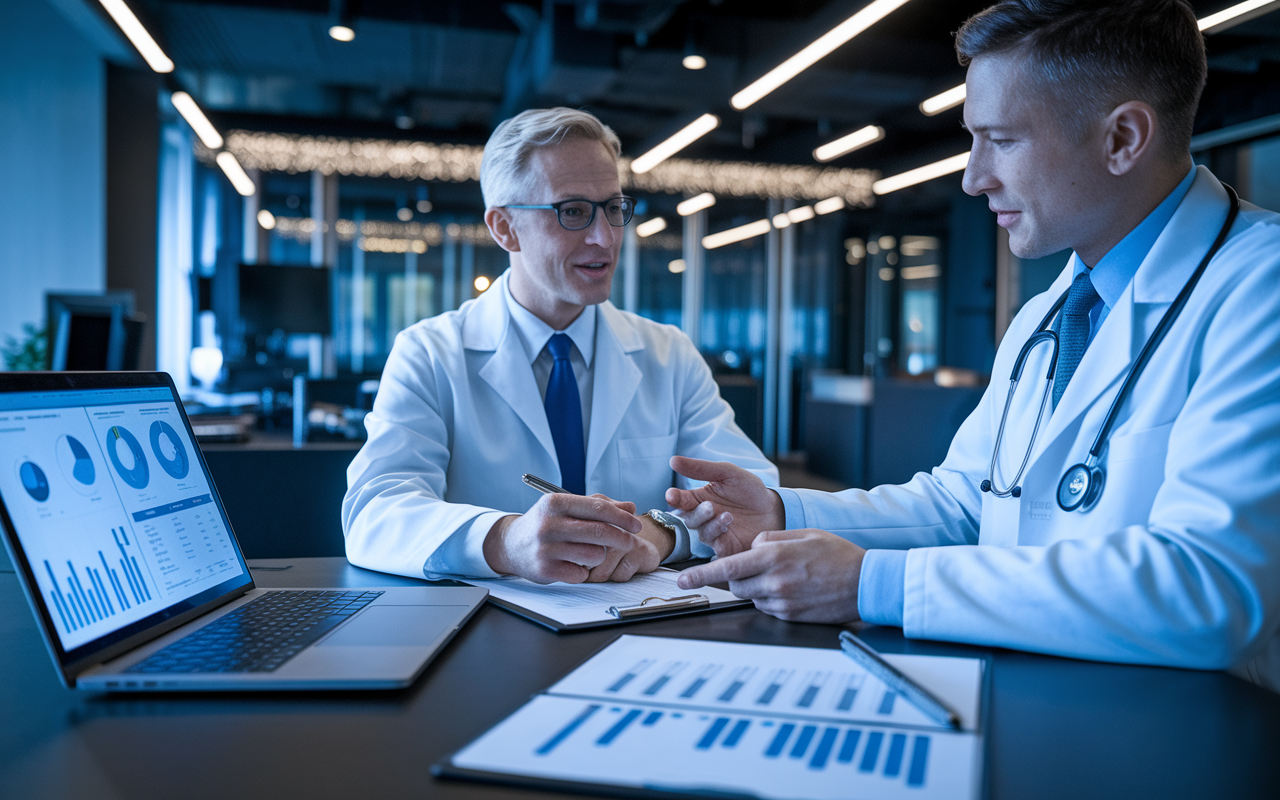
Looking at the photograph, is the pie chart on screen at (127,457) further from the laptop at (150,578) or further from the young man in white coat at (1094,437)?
the young man in white coat at (1094,437)

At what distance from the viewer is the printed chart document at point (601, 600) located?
1.07 m

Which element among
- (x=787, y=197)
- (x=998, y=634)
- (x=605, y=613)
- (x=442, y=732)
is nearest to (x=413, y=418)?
(x=605, y=613)

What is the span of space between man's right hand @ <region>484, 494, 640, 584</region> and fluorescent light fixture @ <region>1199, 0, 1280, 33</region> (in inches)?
175

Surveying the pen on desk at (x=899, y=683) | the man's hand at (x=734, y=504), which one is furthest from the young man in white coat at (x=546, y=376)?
the pen on desk at (x=899, y=683)

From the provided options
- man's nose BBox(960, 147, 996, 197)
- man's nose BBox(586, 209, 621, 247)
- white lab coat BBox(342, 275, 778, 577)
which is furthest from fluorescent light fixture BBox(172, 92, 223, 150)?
man's nose BBox(960, 147, 996, 197)

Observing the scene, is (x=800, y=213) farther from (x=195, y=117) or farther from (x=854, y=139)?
(x=195, y=117)

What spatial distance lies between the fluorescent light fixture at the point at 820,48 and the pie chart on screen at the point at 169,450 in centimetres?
420

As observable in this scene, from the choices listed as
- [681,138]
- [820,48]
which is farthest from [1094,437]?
[681,138]

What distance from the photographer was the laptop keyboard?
33.4 inches

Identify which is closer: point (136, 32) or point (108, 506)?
point (108, 506)

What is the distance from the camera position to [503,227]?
82.7 inches

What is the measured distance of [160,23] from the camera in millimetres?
6457

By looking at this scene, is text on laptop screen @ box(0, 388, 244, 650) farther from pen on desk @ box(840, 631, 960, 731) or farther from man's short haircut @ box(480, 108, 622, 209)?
man's short haircut @ box(480, 108, 622, 209)

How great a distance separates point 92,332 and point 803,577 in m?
3.12
